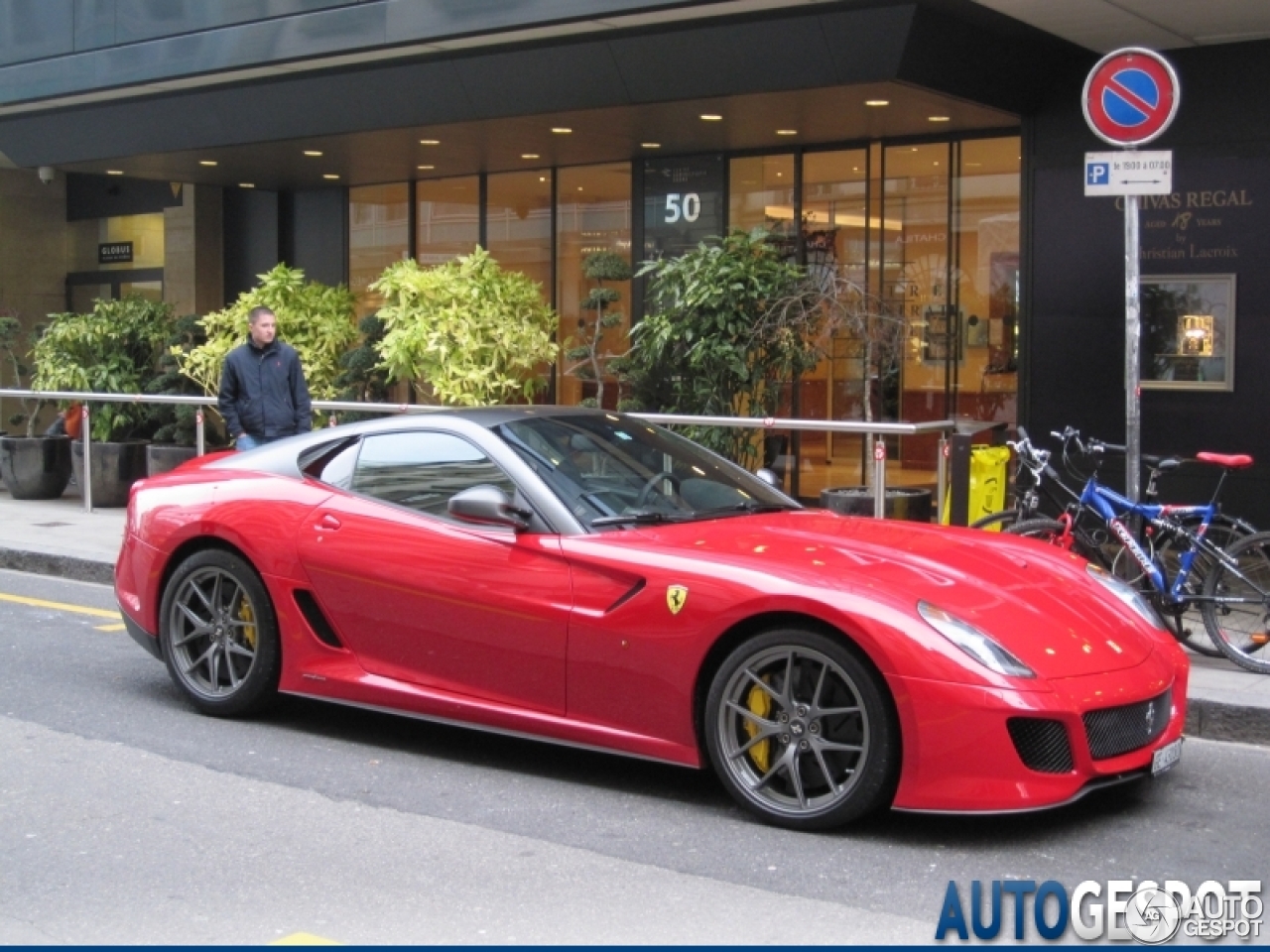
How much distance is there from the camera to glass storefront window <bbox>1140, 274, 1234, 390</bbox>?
1183cm

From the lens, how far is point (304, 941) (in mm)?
4496

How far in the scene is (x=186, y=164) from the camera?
17.4 meters

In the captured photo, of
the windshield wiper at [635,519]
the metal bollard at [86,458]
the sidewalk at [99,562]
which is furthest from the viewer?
the metal bollard at [86,458]

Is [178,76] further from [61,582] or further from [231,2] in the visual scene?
[61,582]

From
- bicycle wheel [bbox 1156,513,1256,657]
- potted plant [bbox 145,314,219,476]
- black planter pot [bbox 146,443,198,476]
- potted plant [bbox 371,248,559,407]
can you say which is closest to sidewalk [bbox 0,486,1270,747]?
bicycle wheel [bbox 1156,513,1256,657]

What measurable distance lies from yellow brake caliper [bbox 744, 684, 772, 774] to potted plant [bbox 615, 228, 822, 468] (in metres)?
6.08

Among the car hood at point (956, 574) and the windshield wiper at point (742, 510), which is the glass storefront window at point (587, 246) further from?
the car hood at point (956, 574)

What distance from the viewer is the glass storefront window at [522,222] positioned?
17.3 metres

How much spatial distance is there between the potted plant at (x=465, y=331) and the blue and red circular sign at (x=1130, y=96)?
7.21 m

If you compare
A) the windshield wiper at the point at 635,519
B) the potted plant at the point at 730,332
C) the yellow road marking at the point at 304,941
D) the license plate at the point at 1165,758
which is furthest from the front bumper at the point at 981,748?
the potted plant at the point at 730,332

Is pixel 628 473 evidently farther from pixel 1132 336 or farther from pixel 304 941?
pixel 1132 336

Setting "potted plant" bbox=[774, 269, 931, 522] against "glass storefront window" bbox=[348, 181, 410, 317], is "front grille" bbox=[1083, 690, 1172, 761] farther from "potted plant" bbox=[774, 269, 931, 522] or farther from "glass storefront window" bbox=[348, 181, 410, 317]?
"glass storefront window" bbox=[348, 181, 410, 317]

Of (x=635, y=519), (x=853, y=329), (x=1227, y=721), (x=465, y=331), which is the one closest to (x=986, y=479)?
(x=853, y=329)

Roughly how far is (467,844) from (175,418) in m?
10.6
